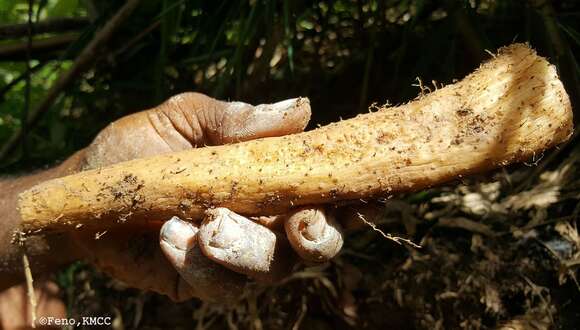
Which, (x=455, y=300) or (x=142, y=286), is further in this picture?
(x=455, y=300)

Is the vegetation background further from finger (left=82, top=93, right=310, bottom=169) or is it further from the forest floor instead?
finger (left=82, top=93, right=310, bottom=169)

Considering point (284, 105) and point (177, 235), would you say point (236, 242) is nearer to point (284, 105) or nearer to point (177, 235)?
point (177, 235)

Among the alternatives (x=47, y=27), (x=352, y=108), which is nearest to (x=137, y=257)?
(x=352, y=108)

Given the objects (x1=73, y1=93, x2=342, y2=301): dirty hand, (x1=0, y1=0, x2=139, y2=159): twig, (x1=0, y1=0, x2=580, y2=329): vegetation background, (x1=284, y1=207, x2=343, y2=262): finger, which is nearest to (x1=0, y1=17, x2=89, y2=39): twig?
(x1=0, y1=0, x2=580, y2=329): vegetation background

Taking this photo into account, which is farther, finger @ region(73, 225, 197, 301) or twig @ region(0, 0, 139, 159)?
twig @ region(0, 0, 139, 159)

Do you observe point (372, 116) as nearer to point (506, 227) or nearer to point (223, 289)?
point (223, 289)

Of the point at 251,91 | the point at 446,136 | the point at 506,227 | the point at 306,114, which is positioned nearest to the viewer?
the point at 446,136

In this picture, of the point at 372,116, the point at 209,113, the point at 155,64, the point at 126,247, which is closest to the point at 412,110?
the point at 372,116
